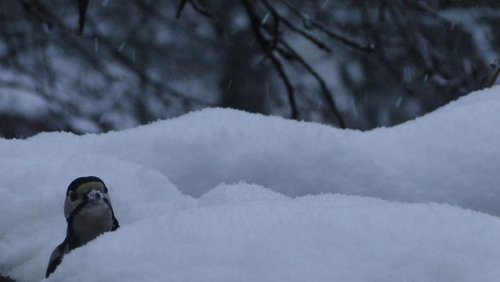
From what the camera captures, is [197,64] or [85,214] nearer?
[85,214]

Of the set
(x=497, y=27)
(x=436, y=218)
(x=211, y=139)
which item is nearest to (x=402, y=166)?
(x=211, y=139)

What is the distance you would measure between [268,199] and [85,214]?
1.07 feet

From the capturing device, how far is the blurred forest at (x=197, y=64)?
5141mm

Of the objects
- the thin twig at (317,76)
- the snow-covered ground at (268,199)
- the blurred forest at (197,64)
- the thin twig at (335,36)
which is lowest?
the blurred forest at (197,64)

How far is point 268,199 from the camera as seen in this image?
5.74 ft

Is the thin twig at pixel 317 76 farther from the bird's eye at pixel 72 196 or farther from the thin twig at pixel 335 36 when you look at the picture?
the bird's eye at pixel 72 196

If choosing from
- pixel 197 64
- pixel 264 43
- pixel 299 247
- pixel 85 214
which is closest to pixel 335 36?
pixel 264 43

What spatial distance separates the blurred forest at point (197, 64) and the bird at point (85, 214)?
114 inches

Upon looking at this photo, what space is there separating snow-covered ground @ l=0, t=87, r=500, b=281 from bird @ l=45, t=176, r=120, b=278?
11cm

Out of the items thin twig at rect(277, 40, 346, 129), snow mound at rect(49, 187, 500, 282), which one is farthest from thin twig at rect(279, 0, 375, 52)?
snow mound at rect(49, 187, 500, 282)

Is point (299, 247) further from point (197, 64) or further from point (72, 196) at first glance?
point (197, 64)

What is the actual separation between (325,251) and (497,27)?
4.45 m

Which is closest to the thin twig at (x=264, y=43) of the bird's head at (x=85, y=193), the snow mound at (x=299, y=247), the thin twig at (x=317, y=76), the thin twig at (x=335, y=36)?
the thin twig at (x=317, y=76)

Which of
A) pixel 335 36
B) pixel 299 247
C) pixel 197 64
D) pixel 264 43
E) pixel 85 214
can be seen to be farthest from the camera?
pixel 197 64
